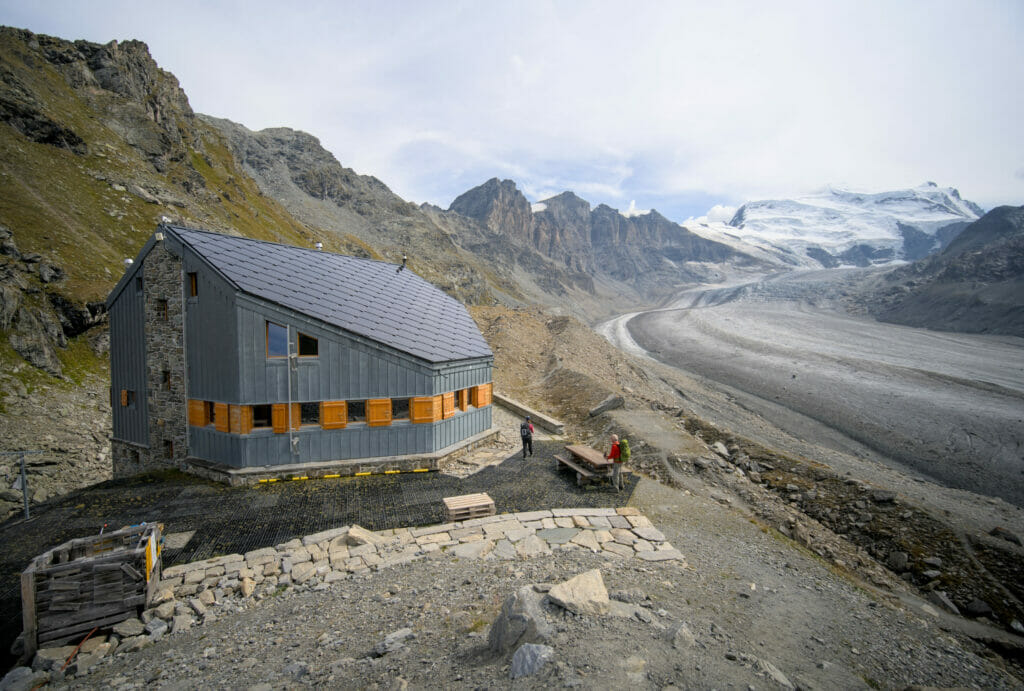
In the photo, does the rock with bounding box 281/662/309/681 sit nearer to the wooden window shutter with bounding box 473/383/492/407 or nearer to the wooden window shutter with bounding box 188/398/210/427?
the wooden window shutter with bounding box 188/398/210/427

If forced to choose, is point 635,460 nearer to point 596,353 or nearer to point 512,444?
point 512,444

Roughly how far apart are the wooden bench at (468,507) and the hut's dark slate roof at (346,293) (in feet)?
19.0

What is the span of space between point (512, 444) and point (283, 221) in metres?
85.3

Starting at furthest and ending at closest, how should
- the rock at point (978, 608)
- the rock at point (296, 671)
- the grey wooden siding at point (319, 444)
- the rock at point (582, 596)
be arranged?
the grey wooden siding at point (319, 444)
the rock at point (978, 608)
the rock at point (582, 596)
the rock at point (296, 671)

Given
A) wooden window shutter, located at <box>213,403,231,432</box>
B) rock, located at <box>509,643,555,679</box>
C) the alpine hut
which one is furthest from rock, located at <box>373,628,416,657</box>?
wooden window shutter, located at <box>213,403,231,432</box>

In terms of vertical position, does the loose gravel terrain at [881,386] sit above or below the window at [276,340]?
below

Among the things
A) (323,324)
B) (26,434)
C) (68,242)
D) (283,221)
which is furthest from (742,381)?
(283,221)

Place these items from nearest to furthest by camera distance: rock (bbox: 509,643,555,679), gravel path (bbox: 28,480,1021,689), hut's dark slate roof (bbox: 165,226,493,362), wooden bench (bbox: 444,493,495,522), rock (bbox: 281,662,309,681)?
rock (bbox: 509,643,555,679)
gravel path (bbox: 28,480,1021,689)
rock (bbox: 281,662,309,681)
wooden bench (bbox: 444,493,495,522)
hut's dark slate roof (bbox: 165,226,493,362)

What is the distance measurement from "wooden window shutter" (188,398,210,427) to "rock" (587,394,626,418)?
1847 centimetres

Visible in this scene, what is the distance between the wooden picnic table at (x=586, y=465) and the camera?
1523 cm

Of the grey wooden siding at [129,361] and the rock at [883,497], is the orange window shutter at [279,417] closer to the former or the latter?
the grey wooden siding at [129,361]

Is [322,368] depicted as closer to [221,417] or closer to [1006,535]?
[221,417]

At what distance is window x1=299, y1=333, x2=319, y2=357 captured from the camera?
15742mm

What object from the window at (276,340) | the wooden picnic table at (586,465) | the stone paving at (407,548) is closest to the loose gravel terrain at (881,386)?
the wooden picnic table at (586,465)
